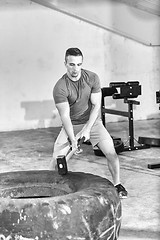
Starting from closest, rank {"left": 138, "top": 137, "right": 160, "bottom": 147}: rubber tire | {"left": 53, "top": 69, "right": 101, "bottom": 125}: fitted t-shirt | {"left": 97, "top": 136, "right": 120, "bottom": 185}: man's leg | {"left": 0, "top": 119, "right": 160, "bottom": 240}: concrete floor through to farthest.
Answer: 1. {"left": 0, "top": 119, "right": 160, "bottom": 240}: concrete floor
2. {"left": 53, "top": 69, "right": 101, "bottom": 125}: fitted t-shirt
3. {"left": 97, "top": 136, "right": 120, "bottom": 185}: man's leg
4. {"left": 138, "top": 137, "right": 160, "bottom": 147}: rubber tire

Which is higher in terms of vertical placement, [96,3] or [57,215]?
[96,3]

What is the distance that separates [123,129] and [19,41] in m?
2.44

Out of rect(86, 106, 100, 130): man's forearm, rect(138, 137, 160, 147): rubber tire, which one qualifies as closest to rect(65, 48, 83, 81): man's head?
rect(86, 106, 100, 130): man's forearm

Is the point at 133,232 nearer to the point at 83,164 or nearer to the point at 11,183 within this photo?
the point at 11,183

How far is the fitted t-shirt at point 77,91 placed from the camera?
488 cm

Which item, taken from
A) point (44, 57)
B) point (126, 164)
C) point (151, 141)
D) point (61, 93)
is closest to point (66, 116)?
point (61, 93)

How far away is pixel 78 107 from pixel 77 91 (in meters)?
0.18

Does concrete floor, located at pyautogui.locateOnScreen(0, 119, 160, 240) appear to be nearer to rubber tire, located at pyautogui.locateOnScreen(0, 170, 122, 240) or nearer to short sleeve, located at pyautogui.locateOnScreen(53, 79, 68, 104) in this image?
rubber tire, located at pyautogui.locateOnScreen(0, 170, 122, 240)

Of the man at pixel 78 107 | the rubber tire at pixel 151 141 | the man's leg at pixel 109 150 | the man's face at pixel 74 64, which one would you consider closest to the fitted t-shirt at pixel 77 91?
Answer: the man at pixel 78 107

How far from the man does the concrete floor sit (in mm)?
520

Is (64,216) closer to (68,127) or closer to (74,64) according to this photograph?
(68,127)

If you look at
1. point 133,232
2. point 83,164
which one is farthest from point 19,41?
point 133,232

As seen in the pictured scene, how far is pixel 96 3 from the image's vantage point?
1002 cm

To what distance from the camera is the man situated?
478cm
